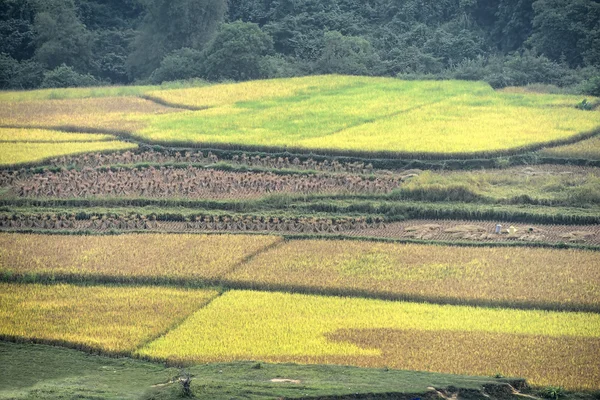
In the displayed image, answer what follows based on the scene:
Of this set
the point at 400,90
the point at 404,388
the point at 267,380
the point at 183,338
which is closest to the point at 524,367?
the point at 404,388

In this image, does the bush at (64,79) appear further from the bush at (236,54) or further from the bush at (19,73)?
the bush at (236,54)

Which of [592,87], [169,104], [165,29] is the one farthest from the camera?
[165,29]

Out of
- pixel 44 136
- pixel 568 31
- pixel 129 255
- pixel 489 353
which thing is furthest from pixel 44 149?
pixel 568 31

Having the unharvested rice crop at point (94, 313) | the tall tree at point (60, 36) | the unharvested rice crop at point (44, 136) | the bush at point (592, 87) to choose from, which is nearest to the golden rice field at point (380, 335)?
the unharvested rice crop at point (94, 313)

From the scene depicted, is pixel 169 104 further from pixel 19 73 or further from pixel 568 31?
pixel 568 31

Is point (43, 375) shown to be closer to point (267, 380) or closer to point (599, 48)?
point (267, 380)

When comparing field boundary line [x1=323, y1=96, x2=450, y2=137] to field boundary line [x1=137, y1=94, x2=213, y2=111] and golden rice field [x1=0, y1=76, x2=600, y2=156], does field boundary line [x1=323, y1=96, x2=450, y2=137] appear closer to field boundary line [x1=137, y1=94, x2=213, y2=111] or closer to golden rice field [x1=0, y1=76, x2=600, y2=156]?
golden rice field [x1=0, y1=76, x2=600, y2=156]
